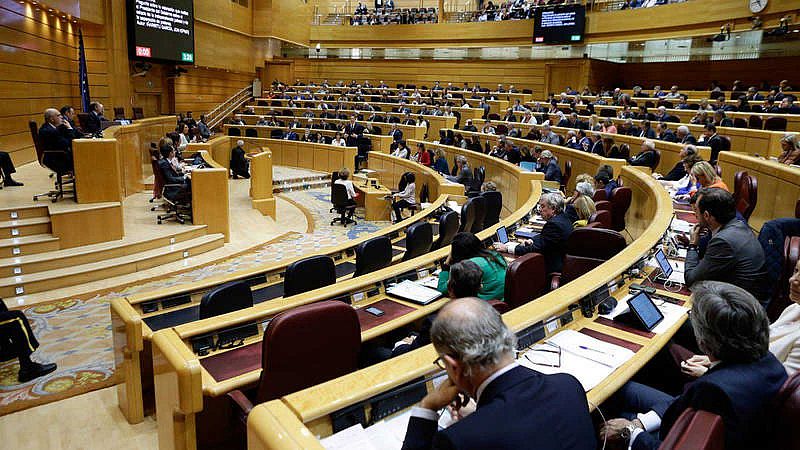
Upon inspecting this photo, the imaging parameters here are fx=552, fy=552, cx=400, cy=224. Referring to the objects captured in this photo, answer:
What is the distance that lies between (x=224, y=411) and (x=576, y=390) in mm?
2087

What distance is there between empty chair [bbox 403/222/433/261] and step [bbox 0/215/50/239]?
445 cm

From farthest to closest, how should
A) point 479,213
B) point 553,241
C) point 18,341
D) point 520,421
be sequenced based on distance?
point 479,213 < point 553,241 < point 18,341 < point 520,421

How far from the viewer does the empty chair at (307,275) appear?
12.1ft

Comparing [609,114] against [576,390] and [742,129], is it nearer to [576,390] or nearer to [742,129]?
[742,129]

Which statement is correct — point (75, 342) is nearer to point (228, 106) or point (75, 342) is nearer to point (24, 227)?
point (24, 227)

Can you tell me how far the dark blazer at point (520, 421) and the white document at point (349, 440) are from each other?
200 mm

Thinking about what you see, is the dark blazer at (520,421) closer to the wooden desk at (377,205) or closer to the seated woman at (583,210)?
the seated woman at (583,210)

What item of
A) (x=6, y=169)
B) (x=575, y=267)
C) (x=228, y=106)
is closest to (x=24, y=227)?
(x=6, y=169)

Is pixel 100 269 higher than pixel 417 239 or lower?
lower

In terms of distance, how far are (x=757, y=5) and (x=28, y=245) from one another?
51.0 feet

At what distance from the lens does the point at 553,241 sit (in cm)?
455

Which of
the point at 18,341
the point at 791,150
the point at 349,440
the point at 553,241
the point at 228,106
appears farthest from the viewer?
the point at 228,106

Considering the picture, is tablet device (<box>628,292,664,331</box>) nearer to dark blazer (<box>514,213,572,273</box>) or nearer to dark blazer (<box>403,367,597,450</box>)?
dark blazer (<box>403,367,597,450</box>)

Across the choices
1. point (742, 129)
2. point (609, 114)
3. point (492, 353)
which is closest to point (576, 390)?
point (492, 353)
